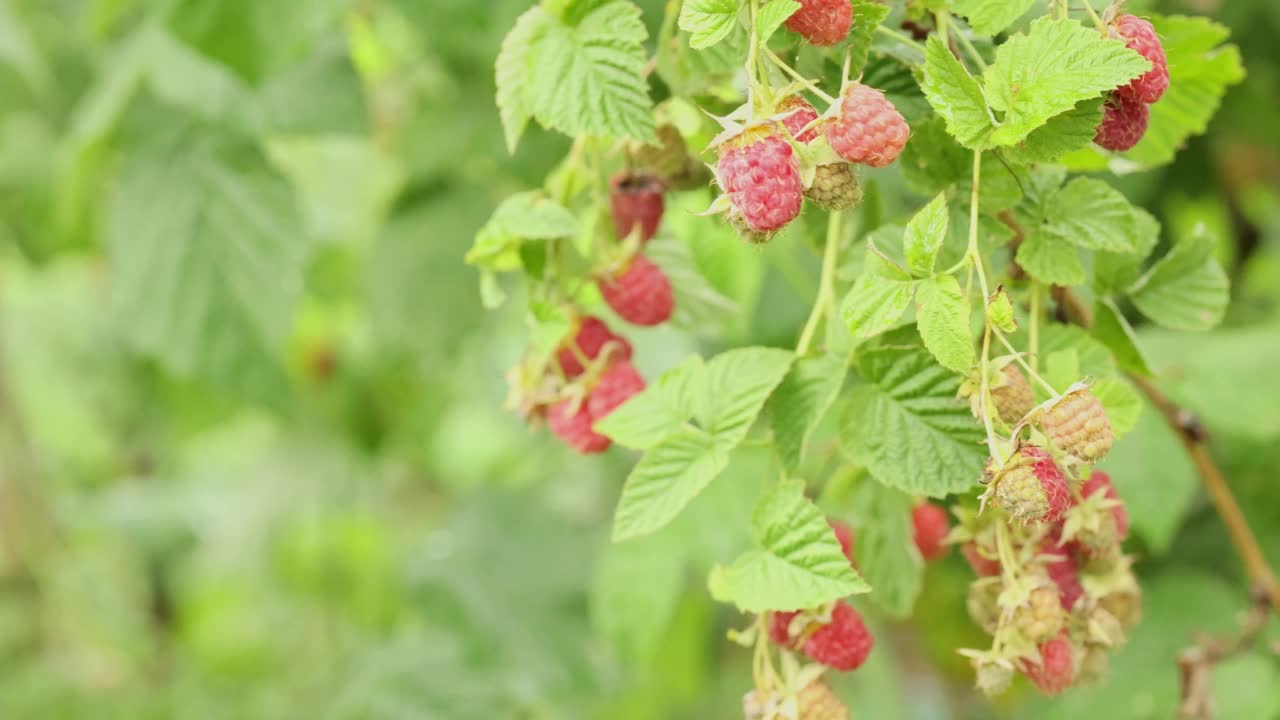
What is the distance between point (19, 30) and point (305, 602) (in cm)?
115

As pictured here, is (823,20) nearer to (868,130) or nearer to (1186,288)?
(868,130)

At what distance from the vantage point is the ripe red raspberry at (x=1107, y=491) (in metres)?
0.50

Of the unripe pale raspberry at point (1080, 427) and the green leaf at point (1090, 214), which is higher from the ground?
the green leaf at point (1090, 214)

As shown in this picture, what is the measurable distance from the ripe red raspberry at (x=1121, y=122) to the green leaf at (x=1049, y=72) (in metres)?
0.04

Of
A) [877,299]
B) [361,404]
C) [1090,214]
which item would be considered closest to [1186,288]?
Result: [1090,214]

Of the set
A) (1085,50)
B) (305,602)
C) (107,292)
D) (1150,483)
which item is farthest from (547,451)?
(1085,50)

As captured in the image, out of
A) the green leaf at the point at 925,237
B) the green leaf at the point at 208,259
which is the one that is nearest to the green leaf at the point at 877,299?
the green leaf at the point at 925,237

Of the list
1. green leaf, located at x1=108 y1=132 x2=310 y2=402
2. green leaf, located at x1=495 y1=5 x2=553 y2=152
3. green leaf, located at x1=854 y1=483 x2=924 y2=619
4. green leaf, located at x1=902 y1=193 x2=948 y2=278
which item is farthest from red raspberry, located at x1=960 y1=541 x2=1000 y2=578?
green leaf, located at x1=108 y1=132 x2=310 y2=402

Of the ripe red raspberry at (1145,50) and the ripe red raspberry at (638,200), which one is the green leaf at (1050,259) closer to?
the ripe red raspberry at (1145,50)

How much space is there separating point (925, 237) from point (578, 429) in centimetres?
20

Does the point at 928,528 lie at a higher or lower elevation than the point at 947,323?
lower

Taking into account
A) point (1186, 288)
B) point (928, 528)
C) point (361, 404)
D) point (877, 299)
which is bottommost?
point (361, 404)

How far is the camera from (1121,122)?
1.50ft

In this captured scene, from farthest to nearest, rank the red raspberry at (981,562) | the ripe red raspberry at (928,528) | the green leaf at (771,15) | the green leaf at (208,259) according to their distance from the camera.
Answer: the green leaf at (208,259)
the ripe red raspberry at (928,528)
the red raspberry at (981,562)
the green leaf at (771,15)
